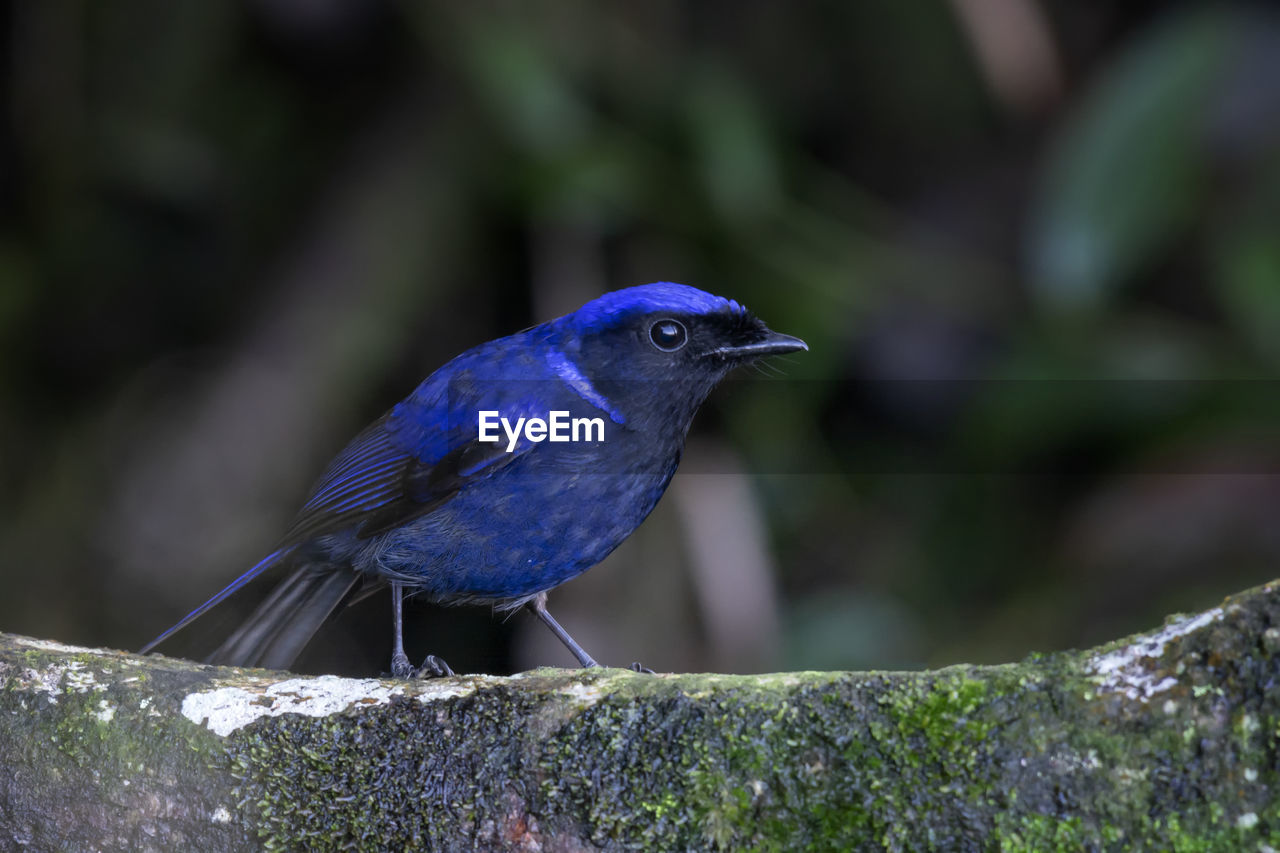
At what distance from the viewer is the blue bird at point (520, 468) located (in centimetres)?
238

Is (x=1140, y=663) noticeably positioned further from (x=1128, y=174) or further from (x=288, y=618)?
(x=1128, y=174)

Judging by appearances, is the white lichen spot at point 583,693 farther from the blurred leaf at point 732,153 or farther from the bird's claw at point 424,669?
the blurred leaf at point 732,153

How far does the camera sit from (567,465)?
2.41 metres

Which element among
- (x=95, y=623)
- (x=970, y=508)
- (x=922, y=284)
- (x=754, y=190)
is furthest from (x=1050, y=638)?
(x=95, y=623)

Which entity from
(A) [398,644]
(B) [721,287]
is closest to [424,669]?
(A) [398,644]

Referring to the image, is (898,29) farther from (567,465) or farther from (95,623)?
(95,623)

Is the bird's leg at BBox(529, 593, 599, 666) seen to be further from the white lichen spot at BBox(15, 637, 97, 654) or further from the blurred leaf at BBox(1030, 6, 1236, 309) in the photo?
the blurred leaf at BBox(1030, 6, 1236, 309)

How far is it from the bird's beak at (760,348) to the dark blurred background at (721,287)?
1263 mm

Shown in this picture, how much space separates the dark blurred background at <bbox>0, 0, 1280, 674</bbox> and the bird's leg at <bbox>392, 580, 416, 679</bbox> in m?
0.87

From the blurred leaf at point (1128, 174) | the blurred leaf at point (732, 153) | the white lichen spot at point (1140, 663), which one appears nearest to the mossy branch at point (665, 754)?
→ the white lichen spot at point (1140, 663)

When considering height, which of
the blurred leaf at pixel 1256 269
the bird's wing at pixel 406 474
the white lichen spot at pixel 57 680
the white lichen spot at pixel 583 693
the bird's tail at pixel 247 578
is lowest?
the white lichen spot at pixel 57 680

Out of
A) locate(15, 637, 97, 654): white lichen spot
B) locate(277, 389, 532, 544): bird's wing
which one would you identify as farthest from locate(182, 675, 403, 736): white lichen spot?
locate(277, 389, 532, 544): bird's wing

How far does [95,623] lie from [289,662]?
2167mm

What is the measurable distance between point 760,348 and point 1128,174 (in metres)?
2.22
